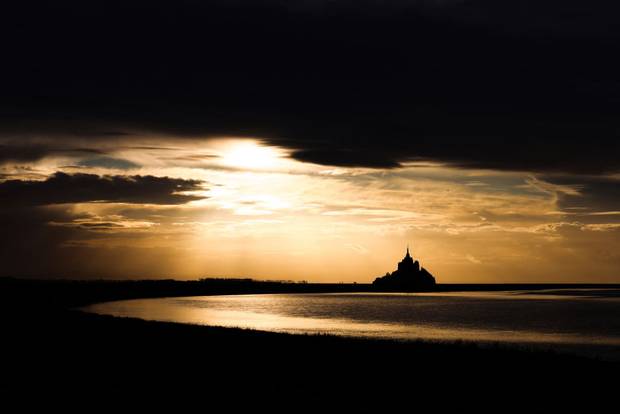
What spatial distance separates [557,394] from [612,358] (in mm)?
27636

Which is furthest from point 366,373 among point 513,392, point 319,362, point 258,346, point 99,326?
point 99,326

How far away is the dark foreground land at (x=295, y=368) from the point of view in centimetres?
2220

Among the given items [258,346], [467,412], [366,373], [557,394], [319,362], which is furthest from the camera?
[258,346]

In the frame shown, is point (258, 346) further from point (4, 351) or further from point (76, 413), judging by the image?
point (76, 413)

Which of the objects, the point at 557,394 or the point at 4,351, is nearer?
the point at 557,394

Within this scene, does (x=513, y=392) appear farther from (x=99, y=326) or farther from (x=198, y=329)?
(x=99, y=326)

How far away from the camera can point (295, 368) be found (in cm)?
2728

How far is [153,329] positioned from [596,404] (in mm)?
29368

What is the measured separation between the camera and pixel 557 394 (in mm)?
22281

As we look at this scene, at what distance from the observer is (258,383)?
75.8ft

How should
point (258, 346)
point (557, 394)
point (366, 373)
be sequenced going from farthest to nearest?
point (258, 346) → point (366, 373) → point (557, 394)

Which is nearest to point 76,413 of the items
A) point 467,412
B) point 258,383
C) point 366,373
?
point 258,383

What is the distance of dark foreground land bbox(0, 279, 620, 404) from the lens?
22.2 m

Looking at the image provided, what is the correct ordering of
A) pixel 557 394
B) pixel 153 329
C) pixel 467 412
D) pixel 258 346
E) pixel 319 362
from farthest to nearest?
pixel 153 329, pixel 258 346, pixel 319 362, pixel 557 394, pixel 467 412
